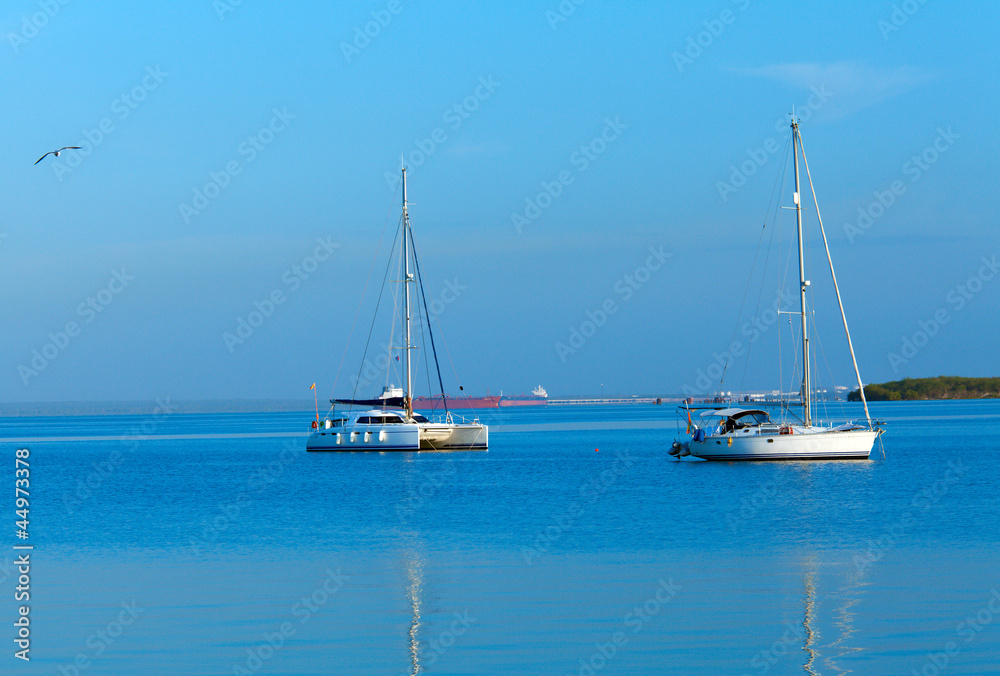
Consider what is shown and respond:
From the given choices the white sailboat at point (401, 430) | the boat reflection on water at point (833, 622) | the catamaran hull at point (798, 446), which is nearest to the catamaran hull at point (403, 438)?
the white sailboat at point (401, 430)

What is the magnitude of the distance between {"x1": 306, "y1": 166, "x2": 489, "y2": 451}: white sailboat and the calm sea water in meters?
17.2

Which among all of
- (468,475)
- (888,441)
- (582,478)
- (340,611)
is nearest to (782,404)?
(582,478)

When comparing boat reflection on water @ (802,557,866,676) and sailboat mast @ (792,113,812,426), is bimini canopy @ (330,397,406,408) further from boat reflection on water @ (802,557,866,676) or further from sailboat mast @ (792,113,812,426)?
boat reflection on water @ (802,557,866,676)

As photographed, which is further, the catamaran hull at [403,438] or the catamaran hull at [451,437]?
the catamaran hull at [451,437]

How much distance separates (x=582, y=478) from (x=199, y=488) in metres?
18.6

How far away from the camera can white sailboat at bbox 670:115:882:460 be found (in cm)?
5669

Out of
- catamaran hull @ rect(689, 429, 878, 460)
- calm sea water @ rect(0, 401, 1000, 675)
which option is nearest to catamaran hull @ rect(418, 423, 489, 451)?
catamaran hull @ rect(689, 429, 878, 460)

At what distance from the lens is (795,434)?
5669cm

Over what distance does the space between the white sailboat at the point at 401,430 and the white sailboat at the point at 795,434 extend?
1771cm

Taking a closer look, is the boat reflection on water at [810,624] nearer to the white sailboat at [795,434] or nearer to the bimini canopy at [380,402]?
the white sailboat at [795,434]

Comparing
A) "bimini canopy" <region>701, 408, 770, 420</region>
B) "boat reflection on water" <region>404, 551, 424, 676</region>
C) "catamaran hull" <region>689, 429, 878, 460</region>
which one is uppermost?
"bimini canopy" <region>701, 408, 770, 420</region>

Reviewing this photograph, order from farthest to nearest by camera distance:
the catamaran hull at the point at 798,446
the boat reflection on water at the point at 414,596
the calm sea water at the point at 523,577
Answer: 1. the catamaran hull at the point at 798,446
2. the calm sea water at the point at 523,577
3. the boat reflection on water at the point at 414,596

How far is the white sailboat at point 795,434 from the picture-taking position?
56.7 m

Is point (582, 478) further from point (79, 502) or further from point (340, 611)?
point (340, 611)
